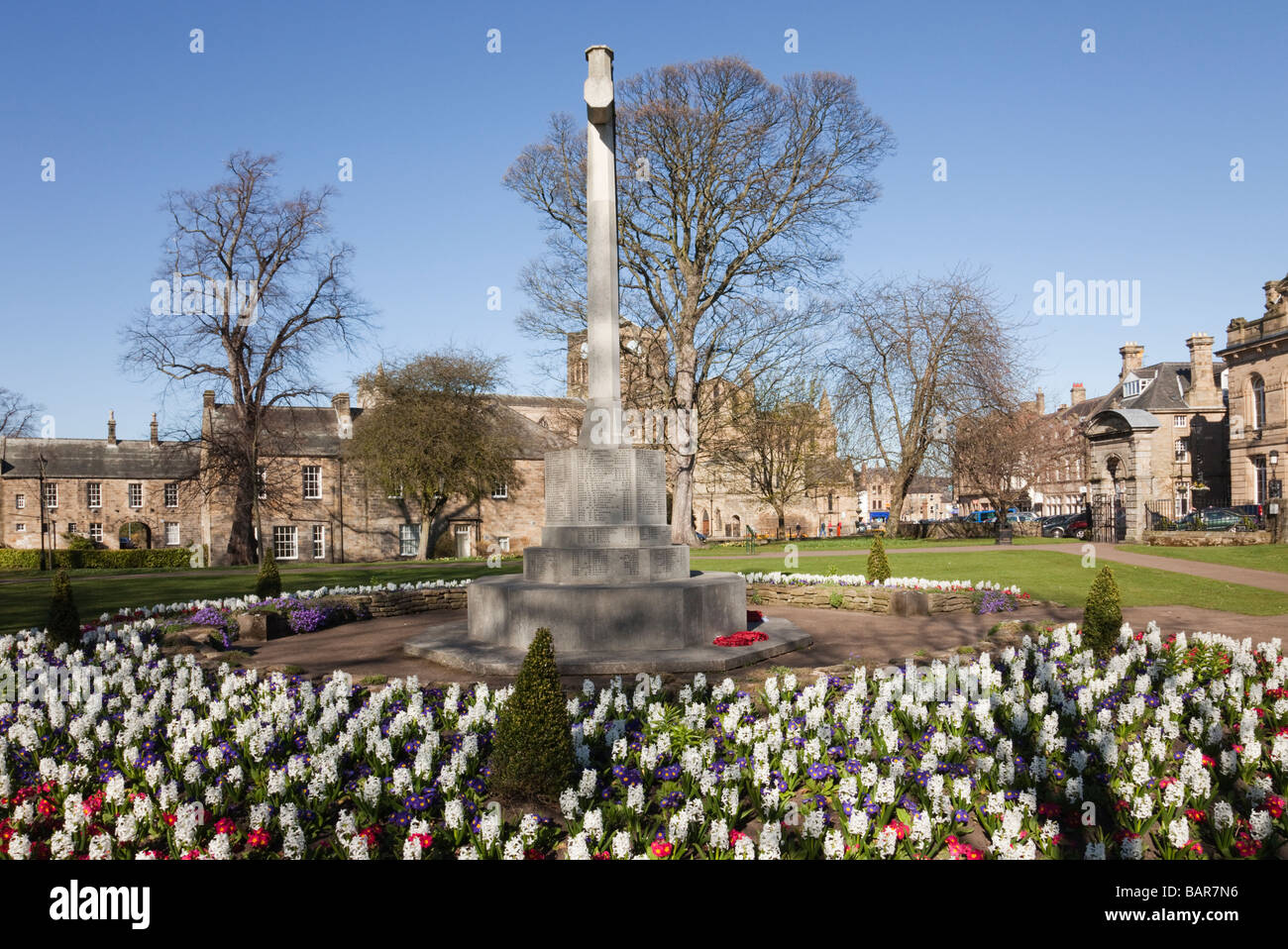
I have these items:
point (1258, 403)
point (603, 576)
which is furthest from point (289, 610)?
point (1258, 403)

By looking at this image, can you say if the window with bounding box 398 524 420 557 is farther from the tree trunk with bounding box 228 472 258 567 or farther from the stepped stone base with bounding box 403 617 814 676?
the stepped stone base with bounding box 403 617 814 676

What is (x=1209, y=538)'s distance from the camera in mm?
29266

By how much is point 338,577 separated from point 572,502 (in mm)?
13177

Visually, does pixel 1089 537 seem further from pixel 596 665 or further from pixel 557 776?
pixel 557 776

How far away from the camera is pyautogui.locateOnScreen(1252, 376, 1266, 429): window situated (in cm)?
4333

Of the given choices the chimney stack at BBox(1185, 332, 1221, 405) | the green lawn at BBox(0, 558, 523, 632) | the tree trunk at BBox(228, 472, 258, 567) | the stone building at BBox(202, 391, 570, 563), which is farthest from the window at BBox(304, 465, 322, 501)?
the chimney stack at BBox(1185, 332, 1221, 405)

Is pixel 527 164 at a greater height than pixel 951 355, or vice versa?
pixel 527 164

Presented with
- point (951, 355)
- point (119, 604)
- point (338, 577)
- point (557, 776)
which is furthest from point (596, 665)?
point (951, 355)

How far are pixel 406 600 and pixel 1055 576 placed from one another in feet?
50.1

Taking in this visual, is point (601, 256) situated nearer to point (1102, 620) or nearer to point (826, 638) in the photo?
point (826, 638)

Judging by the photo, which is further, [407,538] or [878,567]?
[407,538]

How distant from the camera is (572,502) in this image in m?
11.1

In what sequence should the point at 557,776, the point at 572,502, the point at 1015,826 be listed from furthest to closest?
the point at 572,502
the point at 557,776
the point at 1015,826

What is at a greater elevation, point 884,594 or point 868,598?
point 884,594
